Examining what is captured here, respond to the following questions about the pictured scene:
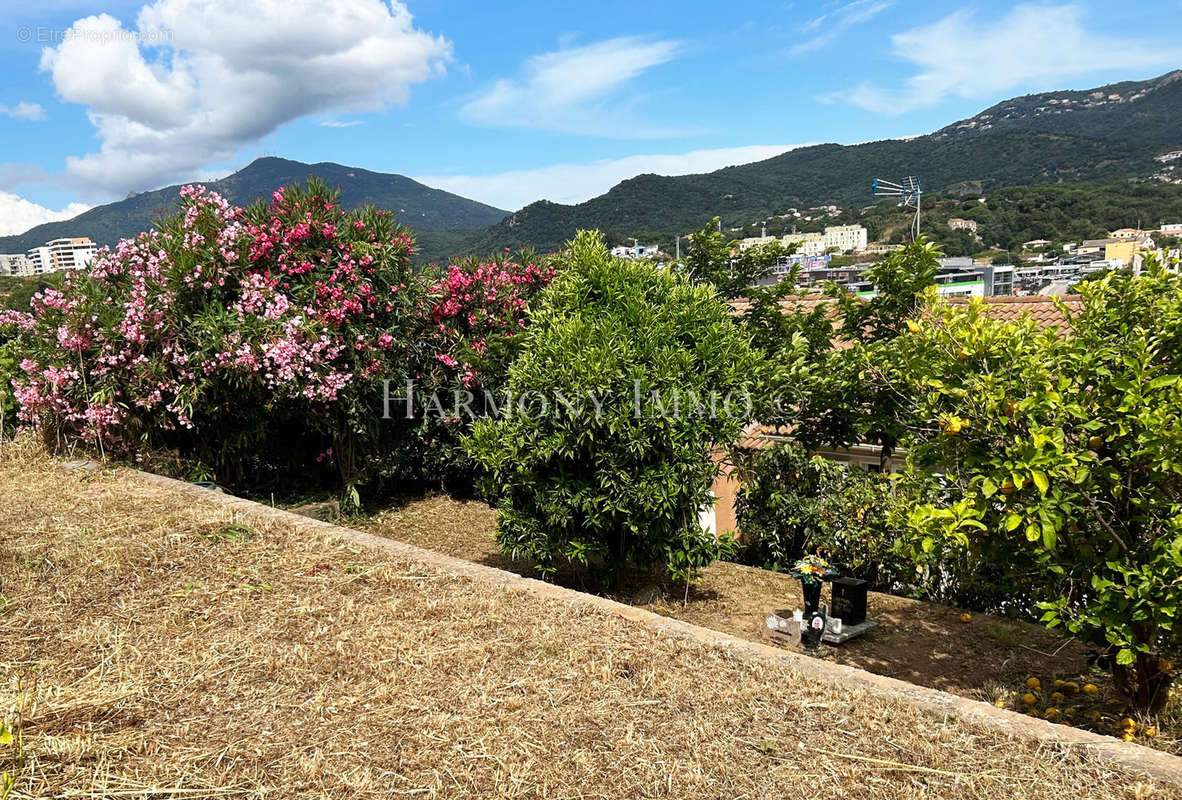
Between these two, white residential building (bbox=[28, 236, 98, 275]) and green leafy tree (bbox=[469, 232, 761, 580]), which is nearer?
green leafy tree (bbox=[469, 232, 761, 580])

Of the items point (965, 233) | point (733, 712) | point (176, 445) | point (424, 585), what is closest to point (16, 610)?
point (424, 585)

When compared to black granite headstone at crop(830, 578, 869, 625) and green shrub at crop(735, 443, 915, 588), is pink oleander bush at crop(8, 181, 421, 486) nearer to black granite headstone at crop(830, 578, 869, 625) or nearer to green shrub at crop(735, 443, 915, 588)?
green shrub at crop(735, 443, 915, 588)

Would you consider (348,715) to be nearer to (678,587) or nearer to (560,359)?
(560,359)

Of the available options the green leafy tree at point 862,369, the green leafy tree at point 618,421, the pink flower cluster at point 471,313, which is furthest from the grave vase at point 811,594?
the pink flower cluster at point 471,313

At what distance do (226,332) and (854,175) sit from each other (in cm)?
9471

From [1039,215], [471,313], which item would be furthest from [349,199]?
[471,313]

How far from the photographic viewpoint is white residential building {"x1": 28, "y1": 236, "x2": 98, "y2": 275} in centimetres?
736

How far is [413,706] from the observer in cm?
259

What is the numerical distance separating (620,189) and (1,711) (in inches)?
3016

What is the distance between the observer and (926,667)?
4570 mm

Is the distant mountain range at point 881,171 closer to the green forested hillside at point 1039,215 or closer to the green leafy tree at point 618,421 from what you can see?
the green forested hillside at point 1039,215

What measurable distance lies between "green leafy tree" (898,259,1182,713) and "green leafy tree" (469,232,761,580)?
1.86m
